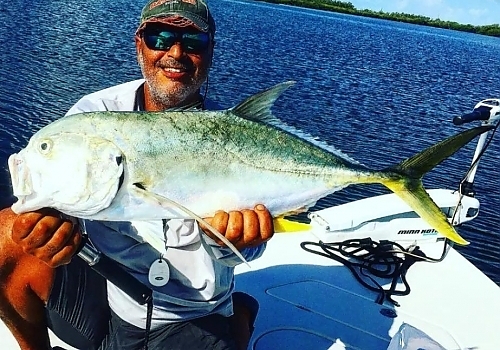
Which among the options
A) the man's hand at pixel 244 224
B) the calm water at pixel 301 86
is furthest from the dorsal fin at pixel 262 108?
the calm water at pixel 301 86

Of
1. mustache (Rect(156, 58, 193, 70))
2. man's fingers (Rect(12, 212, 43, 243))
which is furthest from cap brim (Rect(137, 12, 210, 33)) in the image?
man's fingers (Rect(12, 212, 43, 243))

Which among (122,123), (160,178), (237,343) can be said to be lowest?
(237,343)

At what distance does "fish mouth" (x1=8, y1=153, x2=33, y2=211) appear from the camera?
189 cm

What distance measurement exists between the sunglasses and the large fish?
70 cm

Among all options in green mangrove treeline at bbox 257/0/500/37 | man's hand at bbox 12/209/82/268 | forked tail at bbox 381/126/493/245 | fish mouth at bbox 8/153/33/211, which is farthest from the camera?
green mangrove treeline at bbox 257/0/500/37

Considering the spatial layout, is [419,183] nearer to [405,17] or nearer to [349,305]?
[349,305]

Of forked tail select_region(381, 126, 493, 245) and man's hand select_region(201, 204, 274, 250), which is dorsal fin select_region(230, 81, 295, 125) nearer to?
man's hand select_region(201, 204, 274, 250)

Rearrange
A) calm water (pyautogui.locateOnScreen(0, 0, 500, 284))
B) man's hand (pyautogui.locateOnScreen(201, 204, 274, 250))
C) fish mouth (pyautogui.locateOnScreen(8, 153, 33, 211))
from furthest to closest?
1. calm water (pyautogui.locateOnScreen(0, 0, 500, 284))
2. man's hand (pyautogui.locateOnScreen(201, 204, 274, 250))
3. fish mouth (pyautogui.locateOnScreen(8, 153, 33, 211))

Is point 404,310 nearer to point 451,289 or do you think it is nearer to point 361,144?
point 451,289

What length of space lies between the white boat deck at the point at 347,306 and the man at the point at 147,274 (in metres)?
0.43

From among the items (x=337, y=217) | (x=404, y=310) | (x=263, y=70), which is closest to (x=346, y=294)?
(x=404, y=310)

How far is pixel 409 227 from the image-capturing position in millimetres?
4781

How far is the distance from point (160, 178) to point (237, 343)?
132 centimetres

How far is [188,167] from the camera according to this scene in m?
2.07
